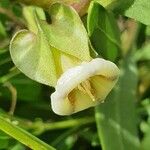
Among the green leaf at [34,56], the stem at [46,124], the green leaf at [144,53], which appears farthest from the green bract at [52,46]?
the green leaf at [144,53]

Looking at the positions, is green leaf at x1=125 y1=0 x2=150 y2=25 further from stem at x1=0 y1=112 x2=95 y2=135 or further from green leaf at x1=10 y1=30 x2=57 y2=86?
stem at x1=0 y1=112 x2=95 y2=135

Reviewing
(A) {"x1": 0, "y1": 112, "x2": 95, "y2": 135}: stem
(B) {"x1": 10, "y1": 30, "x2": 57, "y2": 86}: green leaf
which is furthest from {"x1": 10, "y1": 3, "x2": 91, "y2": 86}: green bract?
(A) {"x1": 0, "y1": 112, "x2": 95, "y2": 135}: stem

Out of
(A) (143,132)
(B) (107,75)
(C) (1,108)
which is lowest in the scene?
(A) (143,132)

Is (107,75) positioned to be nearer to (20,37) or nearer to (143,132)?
(20,37)

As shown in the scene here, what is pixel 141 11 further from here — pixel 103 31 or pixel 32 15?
pixel 32 15

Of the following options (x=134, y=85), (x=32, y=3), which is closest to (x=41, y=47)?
(x=32, y=3)

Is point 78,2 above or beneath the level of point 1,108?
above
